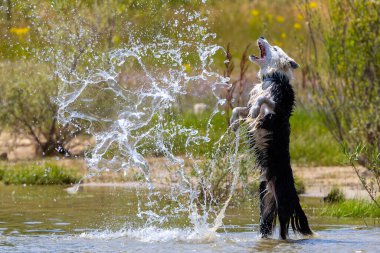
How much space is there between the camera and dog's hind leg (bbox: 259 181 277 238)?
7.68m

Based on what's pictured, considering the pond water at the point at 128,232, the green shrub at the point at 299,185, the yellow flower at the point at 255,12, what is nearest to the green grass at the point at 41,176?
the pond water at the point at 128,232

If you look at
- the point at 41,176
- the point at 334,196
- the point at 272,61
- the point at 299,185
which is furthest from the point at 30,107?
the point at 272,61

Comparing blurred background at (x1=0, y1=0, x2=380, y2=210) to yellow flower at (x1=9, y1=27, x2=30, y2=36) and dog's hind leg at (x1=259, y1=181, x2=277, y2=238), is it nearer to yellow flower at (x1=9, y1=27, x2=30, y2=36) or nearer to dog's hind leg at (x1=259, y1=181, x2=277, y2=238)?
yellow flower at (x1=9, y1=27, x2=30, y2=36)

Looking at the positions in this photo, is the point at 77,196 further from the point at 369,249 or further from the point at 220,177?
the point at 369,249

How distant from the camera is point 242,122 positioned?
26.2 feet

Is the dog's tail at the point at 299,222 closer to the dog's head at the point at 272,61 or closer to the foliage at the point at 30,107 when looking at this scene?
the dog's head at the point at 272,61

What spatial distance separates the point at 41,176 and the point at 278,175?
501 centimetres

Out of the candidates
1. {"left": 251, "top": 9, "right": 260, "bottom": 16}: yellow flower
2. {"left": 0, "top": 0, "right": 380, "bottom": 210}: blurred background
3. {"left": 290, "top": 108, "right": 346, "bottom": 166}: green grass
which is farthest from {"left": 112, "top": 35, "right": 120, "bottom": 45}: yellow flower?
{"left": 251, "top": 9, "right": 260, "bottom": 16}: yellow flower

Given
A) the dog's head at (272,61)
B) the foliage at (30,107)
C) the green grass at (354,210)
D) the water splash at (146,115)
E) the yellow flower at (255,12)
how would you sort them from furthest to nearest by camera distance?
1. the yellow flower at (255,12)
2. the foliage at (30,107)
3. the green grass at (354,210)
4. the water splash at (146,115)
5. the dog's head at (272,61)

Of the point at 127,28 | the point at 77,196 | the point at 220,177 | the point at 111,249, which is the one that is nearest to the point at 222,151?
the point at 220,177

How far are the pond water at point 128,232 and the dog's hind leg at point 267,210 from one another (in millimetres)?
102

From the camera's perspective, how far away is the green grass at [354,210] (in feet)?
30.0

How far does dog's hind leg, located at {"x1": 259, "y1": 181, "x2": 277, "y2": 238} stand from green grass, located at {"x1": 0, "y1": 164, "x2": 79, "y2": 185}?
4719 mm

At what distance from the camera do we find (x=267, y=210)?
25.3ft
